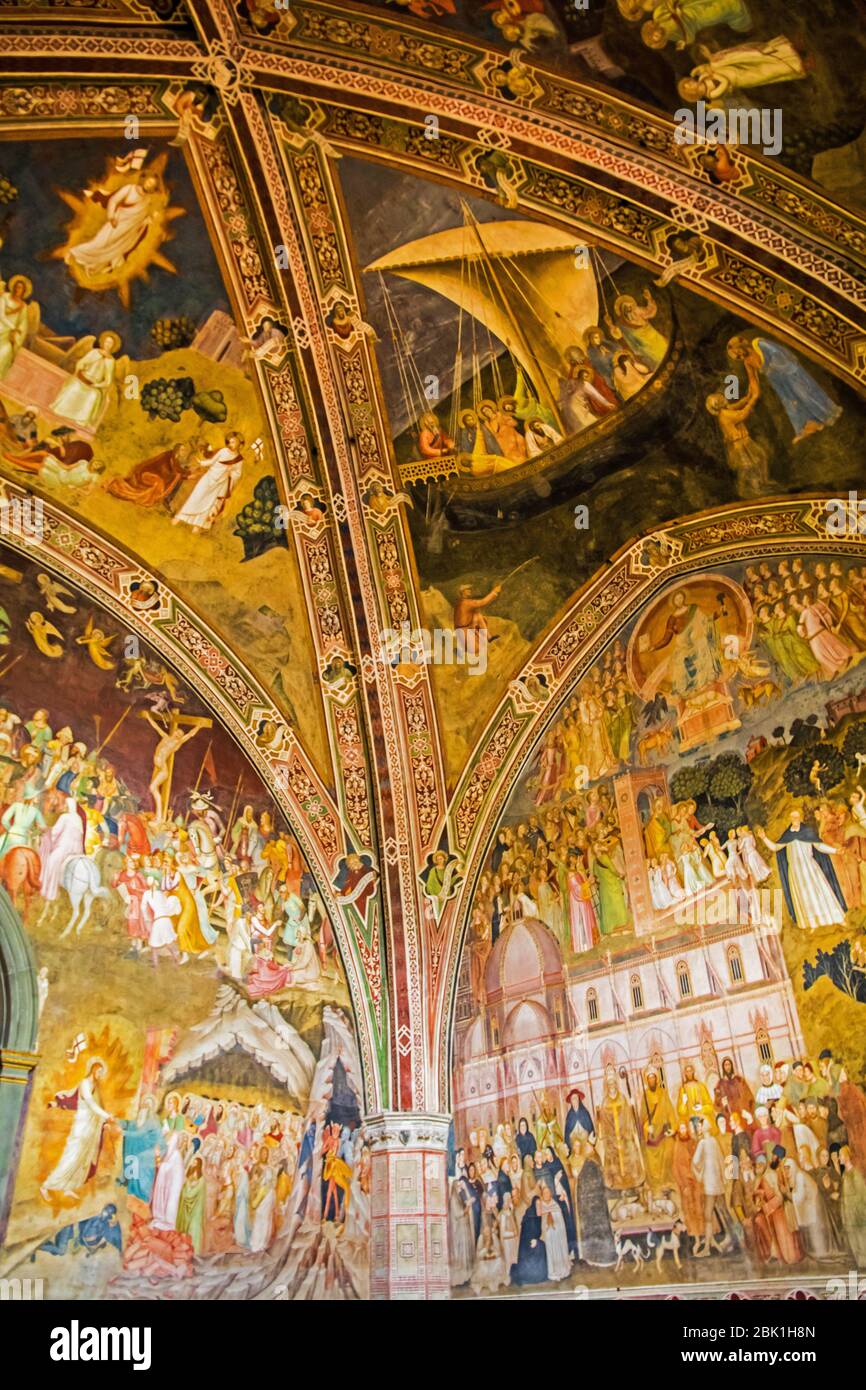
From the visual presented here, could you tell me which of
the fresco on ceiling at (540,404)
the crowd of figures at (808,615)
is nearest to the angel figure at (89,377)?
the fresco on ceiling at (540,404)

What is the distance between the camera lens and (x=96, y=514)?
11.8 meters

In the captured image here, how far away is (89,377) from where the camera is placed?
10992 millimetres

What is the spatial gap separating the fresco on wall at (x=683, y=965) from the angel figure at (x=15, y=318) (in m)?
6.34

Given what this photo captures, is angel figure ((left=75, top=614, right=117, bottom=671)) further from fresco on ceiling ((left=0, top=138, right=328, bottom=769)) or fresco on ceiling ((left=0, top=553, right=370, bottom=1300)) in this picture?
fresco on ceiling ((left=0, top=138, right=328, bottom=769))

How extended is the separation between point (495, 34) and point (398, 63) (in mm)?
811

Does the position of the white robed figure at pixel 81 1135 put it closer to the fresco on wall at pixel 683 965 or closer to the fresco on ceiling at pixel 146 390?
the fresco on wall at pixel 683 965

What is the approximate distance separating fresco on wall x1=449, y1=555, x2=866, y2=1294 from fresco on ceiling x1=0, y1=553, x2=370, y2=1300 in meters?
1.55

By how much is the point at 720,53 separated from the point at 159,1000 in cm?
901

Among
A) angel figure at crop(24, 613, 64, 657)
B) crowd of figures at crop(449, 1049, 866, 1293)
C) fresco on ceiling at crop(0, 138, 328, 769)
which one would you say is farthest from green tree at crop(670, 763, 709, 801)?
angel figure at crop(24, 613, 64, 657)

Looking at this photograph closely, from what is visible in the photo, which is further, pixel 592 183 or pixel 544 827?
pixel 544 827

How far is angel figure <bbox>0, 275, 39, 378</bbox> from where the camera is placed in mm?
10305

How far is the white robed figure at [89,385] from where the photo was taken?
10.9 m
